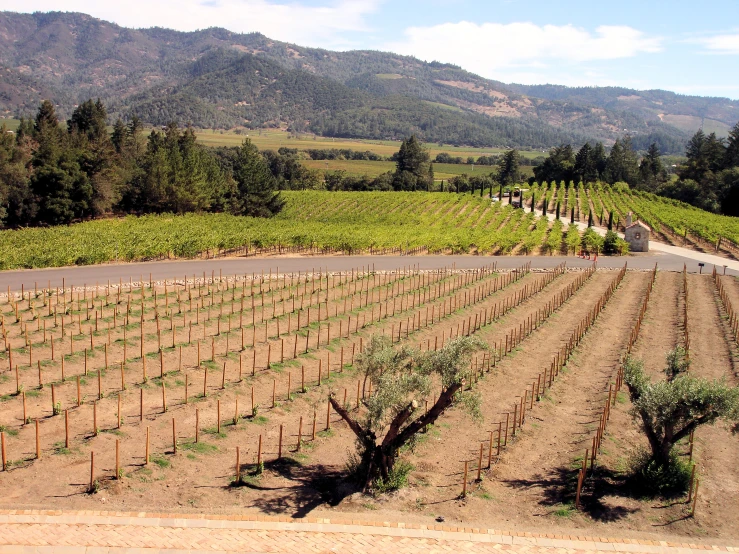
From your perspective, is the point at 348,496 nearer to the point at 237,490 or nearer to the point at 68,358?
the point at 237,490

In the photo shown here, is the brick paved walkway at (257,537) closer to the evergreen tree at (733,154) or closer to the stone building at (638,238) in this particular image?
the stone building at (638,238)

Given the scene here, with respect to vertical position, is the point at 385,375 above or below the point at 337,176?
below

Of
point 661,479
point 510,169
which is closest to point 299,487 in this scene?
point 661,479

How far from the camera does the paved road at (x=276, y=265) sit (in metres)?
35.8

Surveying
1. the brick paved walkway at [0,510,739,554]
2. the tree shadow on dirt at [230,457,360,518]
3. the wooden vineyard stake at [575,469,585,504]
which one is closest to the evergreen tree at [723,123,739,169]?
the wooden vineyard stake at [575,469,585,504]

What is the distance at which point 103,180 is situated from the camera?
62.9m

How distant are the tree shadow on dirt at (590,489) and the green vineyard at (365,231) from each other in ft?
108

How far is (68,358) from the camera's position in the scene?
22359mm

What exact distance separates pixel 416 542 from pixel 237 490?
4215mm

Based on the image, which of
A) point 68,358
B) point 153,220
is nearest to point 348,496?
point 68,358

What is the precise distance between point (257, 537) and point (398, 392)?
407 centimetres

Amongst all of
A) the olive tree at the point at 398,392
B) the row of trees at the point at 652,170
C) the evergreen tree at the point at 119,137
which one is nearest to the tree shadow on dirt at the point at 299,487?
the olive tree at the point at 398,392

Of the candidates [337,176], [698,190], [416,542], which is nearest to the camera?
[416,542]

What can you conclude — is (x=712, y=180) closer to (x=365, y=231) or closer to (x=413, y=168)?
(x=413, y=168)
